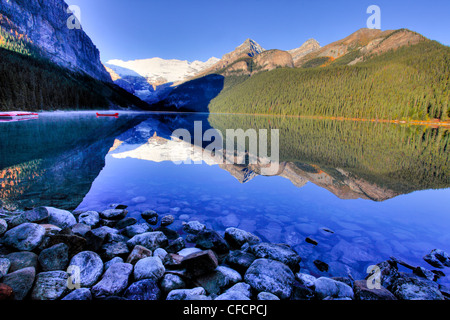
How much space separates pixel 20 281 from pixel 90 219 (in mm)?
3326

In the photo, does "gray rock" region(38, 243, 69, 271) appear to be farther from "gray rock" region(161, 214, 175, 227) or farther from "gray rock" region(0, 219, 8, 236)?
"gray rock" region(161, 214, 175, 227)

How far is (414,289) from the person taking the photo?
4570 mm

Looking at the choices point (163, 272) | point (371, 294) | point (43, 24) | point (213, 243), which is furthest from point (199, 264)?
point (43, 24)

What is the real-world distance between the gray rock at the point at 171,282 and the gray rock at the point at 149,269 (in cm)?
19

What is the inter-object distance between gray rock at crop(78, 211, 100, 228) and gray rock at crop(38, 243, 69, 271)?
7.23ft

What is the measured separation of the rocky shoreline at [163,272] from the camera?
4145mm

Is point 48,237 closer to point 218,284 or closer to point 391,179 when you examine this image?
point 218,284

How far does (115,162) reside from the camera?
Result: 634 inches

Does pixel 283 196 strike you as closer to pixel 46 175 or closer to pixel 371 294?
pixel 371 294

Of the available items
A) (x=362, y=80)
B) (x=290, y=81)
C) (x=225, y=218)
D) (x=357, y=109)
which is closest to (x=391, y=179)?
(x=225, y=218)

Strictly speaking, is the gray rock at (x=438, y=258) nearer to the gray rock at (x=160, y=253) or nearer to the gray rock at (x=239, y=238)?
the gray rock at (x=239, y=238)

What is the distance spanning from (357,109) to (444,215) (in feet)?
383

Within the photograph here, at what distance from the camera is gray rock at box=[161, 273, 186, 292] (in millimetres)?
4488

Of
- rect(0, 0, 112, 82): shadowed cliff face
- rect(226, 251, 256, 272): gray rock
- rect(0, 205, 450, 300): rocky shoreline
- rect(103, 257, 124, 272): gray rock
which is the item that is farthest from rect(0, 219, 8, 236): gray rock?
rect(0, 0, 112, 82): shadowed cliff face
